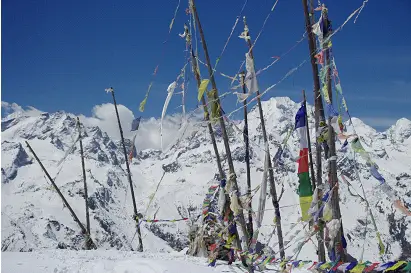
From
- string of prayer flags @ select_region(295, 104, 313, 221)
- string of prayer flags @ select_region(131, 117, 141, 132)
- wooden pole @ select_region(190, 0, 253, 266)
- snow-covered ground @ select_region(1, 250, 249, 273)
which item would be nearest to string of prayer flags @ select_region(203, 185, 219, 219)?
snow-covered ground @ select_region(1, 250, 249, 273)

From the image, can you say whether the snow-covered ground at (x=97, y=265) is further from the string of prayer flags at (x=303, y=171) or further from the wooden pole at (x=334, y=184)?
the wooden pole at (x=334, y=184)

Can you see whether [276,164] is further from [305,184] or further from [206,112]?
[206,112]

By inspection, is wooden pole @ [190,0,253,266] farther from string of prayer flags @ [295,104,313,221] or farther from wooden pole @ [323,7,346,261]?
wooden pole @ [323,7,346,261]

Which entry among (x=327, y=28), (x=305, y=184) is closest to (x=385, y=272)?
(x=305, y=184)

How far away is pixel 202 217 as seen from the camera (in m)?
16.8

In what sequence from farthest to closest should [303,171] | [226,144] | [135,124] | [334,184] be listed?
[135,124], [226,144], [303,171], [334,184]

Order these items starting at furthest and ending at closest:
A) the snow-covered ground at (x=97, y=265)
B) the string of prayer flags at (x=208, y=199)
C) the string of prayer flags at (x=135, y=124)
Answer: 1. the string of prayer flags at (x=135, y=124)
2. the string of prayer flags at (x=208, y=199)
3. the snow-covered ground at (x=97, y=265)

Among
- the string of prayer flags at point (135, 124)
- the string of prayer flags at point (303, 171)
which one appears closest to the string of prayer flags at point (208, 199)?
the string of prayer flags at point (135, 124)

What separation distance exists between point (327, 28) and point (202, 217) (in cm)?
1011

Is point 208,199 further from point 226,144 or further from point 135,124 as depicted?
point 226,144

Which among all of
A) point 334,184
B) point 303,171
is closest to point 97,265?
point 303,171

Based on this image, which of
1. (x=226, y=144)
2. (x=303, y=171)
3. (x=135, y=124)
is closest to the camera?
Answer: (x=303, y=171)

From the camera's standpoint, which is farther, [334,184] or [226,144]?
[226,144]

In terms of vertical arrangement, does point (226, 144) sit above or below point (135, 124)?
below
